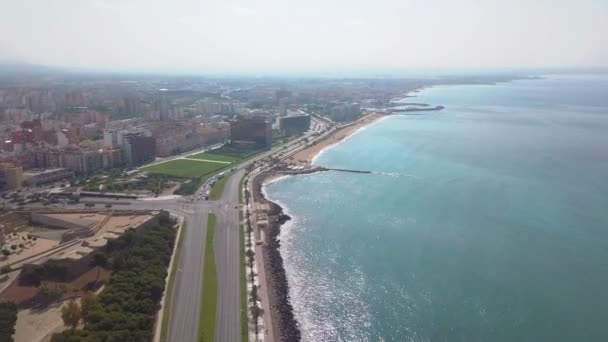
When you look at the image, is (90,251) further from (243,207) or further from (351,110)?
(351,110)

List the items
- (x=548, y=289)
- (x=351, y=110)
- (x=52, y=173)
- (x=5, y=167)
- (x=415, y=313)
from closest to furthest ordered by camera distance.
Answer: (x=415, y=313), (x=548, y=289), (x=5, y=167), (x=52, y=173), (x=351, y=110)

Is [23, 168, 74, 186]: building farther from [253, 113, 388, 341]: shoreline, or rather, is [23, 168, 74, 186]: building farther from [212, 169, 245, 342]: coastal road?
[253, 113, 388, 341]: shoreline

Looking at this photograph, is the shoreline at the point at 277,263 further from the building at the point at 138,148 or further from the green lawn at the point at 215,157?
the building at the point at 138,148

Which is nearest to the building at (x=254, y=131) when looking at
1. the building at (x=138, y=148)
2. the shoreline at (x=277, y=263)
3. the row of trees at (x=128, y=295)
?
the shoreline at (x=277, y=263)

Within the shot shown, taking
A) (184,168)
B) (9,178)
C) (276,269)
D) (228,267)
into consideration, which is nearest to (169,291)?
(228,267)

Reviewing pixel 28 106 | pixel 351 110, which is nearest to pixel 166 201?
pixel 351 110

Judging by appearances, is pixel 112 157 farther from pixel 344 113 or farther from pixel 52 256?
pixel 344 113
